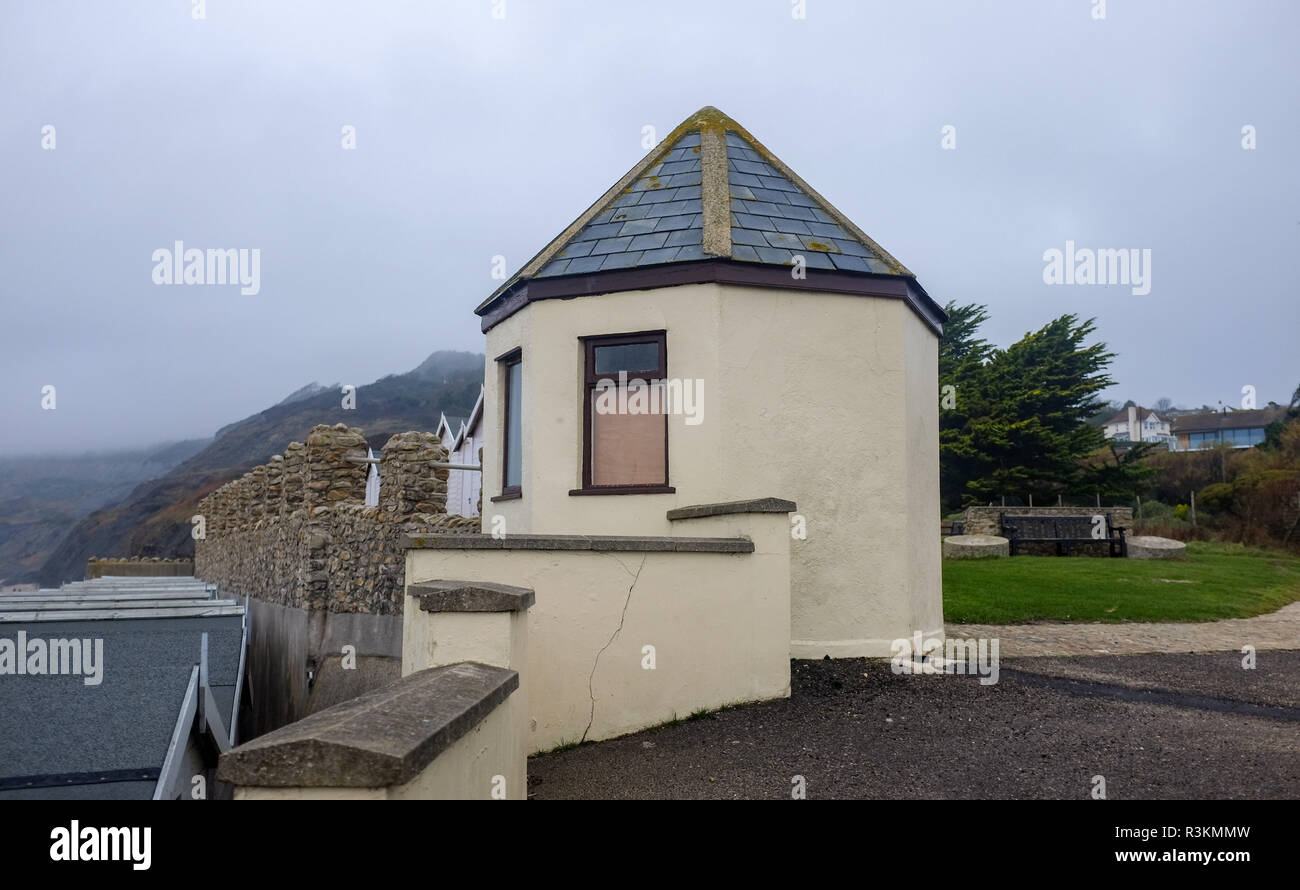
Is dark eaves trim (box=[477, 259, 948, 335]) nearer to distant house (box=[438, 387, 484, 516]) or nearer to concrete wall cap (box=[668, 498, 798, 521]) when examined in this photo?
concrete wall cap (box=[668, 498, 798, 521])

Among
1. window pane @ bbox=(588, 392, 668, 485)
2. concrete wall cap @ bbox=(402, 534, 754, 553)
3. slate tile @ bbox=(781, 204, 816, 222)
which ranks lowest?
concrete wall cap @ bbox=(402, 534, 754, 553)

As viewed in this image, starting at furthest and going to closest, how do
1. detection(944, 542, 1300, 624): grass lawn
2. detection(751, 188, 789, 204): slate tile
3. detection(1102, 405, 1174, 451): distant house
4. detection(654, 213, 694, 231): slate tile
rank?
detection(1102, 405, 1174, 451): distant house < detection(944, 542, 1300, 624): grass lawn < detection(751, 188, 789, 204): slate tile < detection(654, 213, 694, 231): slate tile

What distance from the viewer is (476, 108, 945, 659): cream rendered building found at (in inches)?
332

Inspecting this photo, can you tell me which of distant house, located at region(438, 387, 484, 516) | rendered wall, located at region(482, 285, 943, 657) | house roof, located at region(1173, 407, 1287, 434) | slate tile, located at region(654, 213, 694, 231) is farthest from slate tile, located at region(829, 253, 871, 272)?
house roof, located at region(1173, 407, 1287, 434)

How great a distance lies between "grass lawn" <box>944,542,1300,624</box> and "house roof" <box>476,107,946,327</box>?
529 centimetres

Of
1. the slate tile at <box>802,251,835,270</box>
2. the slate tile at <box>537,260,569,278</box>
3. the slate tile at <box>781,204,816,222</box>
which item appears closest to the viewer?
the slate tile at <box>802,251,835,270</box>

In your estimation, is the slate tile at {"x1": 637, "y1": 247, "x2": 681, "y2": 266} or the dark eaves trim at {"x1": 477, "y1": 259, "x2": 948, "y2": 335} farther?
the slate tile at {"x1": 637, "y1": 247, "x2": 681, "y2": 266}

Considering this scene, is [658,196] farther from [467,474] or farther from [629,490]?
[467,474]

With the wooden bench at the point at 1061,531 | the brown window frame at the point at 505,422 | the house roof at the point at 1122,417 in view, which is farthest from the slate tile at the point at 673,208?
the house roof at the point at 1122,417

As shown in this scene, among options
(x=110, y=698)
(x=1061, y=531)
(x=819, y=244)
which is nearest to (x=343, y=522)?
(x=110, y=698)

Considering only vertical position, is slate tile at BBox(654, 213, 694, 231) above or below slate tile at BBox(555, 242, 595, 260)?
above

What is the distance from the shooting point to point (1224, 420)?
8138 cm
